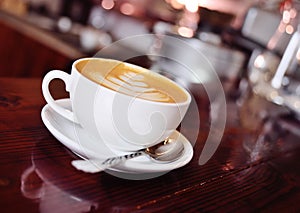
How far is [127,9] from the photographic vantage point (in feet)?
9.25

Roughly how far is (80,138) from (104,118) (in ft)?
0.13

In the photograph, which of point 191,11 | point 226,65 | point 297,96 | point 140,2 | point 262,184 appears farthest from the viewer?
point 140,2

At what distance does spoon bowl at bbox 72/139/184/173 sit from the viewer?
33cm

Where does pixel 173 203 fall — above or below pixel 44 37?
above

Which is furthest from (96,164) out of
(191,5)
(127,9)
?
(127,9)

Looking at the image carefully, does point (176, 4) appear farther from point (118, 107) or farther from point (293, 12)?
point (118, 107)

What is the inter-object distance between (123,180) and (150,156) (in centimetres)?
4

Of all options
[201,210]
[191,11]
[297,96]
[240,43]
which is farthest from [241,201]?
[191,11]

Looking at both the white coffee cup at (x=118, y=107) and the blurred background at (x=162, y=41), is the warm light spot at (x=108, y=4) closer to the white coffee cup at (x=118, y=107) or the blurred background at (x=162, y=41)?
the blurred background at (x=162, y=41)

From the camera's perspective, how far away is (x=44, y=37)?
1524 mm

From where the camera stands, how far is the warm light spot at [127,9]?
2770mm

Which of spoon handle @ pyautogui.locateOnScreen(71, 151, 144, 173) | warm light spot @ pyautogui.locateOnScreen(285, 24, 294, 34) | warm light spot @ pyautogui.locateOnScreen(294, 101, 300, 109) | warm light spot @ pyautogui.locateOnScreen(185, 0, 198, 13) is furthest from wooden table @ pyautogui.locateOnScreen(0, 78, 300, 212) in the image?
warm light spot @ pyautogui.locateOnScreen(185, 0, 198, 13)

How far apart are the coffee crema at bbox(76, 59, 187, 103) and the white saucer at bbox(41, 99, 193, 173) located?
2.5 inches

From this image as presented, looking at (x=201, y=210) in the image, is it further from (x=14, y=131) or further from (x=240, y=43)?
(x=240, y=43)
